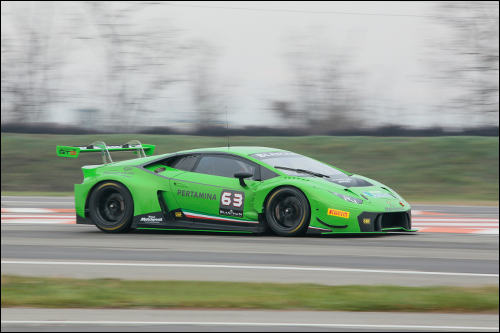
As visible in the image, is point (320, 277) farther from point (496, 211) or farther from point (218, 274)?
point (496, 211)

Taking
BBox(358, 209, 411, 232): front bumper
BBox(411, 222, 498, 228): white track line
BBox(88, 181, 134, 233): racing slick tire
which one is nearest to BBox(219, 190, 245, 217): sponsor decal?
BBox(88, 181, 134, 233): racing slick tire

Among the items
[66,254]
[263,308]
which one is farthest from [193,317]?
[66,254]

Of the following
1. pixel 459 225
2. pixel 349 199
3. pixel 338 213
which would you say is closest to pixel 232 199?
pixel 338 213

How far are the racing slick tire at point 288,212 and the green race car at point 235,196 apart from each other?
0.01 m

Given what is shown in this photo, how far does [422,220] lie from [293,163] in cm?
341

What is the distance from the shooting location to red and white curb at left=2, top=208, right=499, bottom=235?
1217 cm

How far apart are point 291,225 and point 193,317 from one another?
15.2 feet

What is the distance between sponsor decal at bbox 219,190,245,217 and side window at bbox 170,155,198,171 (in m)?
0.73

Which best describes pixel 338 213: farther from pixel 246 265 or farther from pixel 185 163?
pixel 185 163

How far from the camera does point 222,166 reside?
11188 mm

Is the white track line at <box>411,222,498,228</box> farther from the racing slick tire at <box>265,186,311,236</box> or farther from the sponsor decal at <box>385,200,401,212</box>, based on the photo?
the racing slick tire at <box>265,186,311,236</box>

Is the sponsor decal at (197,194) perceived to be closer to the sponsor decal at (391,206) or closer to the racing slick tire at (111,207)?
the racing slick tire at (111,207)

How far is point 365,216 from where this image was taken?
10.4 m

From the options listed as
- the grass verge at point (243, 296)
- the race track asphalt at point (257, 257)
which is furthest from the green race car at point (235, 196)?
the grass verge at point (243, 296)
